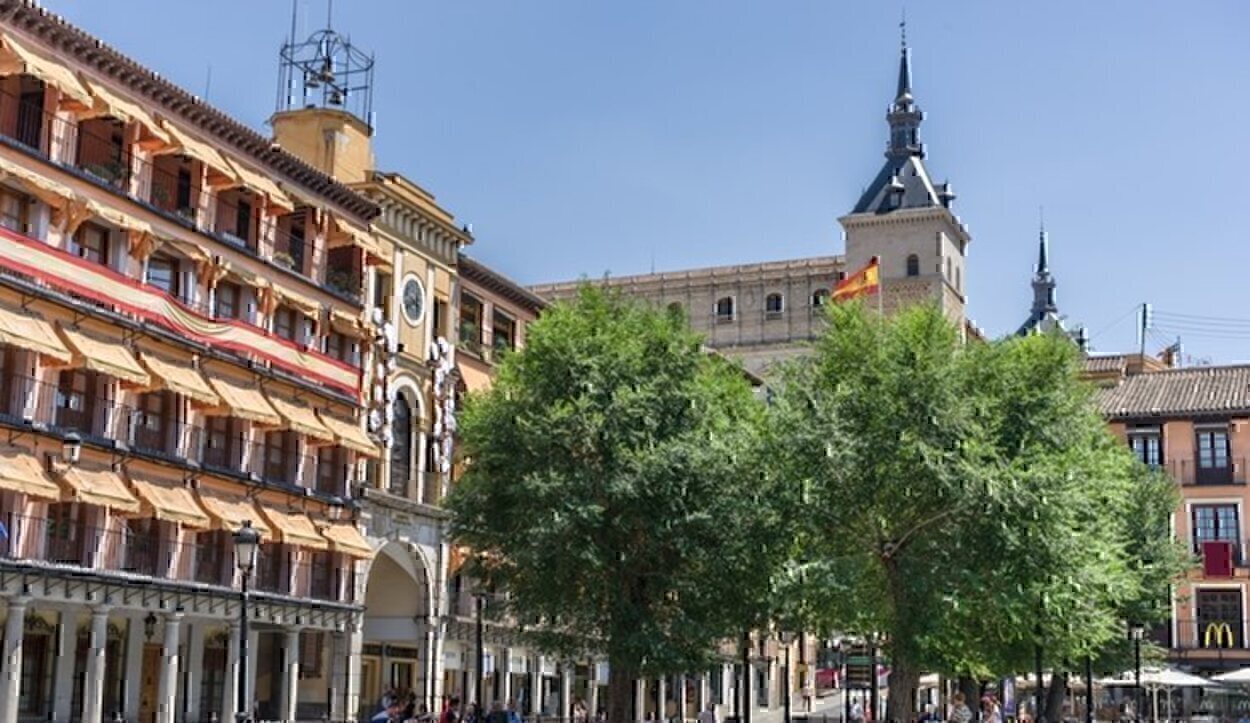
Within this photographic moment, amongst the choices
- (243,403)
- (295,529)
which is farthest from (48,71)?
(295,529)

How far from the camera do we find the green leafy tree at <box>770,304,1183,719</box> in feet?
125

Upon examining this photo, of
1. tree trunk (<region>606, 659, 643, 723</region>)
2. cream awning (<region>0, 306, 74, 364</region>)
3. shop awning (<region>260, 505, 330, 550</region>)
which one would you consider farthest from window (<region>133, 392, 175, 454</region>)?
tree trunk (<region>606, 659, 643, 723</region>)

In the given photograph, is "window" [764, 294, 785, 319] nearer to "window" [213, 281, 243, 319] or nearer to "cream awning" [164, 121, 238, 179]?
"window" [213, 281, 243, 319]

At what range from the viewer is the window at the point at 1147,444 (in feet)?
253

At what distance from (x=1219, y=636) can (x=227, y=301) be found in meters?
50.6

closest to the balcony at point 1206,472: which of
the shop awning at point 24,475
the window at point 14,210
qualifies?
the shop awning at point 24,475

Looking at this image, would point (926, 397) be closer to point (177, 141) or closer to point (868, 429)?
point (868, 429)

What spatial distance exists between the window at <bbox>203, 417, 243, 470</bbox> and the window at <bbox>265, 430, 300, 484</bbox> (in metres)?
1.71

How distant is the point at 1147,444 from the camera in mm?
77438

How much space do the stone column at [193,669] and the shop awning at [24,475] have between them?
356 inches

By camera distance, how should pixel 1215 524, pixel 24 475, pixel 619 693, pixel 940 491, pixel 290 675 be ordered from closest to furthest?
pixel 24 475
pixel 940 491
pixel 619 693
pixel 290 675
pixel 1215 524

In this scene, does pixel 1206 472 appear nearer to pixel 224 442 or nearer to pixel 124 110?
pixel 224 442

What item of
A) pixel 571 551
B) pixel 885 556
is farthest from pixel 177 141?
pixel 885 556

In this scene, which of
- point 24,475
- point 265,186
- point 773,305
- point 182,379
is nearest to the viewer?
point 24,475
